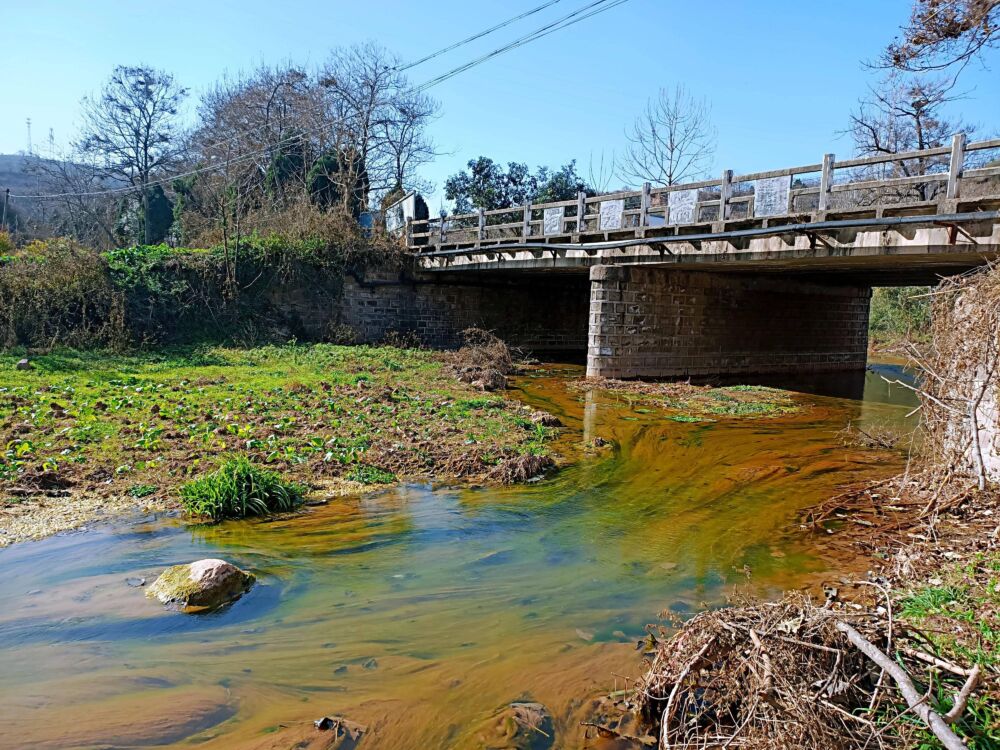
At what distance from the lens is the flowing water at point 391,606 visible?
400 centimetres

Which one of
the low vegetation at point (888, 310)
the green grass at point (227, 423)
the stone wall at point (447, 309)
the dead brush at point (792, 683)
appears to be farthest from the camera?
the low vegetation at point (888, 310)

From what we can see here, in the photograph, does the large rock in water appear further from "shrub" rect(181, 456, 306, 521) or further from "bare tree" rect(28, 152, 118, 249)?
"bare tree" rect(28, 152, 118, 249)

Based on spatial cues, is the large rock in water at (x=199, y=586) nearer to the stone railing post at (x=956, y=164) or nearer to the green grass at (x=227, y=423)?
the green grass at (x=227, y=423)

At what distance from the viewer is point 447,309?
27172mm

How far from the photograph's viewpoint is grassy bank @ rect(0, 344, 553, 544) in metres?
7.63

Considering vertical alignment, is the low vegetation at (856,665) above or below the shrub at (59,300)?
below

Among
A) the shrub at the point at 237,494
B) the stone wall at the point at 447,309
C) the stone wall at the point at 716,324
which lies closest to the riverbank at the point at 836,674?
the shrub at the point at 237,494

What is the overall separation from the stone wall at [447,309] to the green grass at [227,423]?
8.37 metres

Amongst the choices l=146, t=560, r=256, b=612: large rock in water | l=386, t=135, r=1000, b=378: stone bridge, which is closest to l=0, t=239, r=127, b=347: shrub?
l=386, t=135, r=1000, b=378: stone bridge

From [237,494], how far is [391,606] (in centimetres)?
276

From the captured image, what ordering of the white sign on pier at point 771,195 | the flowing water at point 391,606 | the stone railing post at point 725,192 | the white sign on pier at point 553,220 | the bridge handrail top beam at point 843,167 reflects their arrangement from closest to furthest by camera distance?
the flowing water at point 391,606 → the bridge handrail top beam at point 843,167 → the white sign on pier at point 771,195 → the stone railing post at point 725,192 → the white sign on pier at point 553,220

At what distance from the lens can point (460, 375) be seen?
1777 centimetres

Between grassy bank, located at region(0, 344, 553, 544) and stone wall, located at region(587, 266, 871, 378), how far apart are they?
5055 mm

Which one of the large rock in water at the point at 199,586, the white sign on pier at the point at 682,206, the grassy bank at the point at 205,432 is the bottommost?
the large rock in water at the point at 199,586
